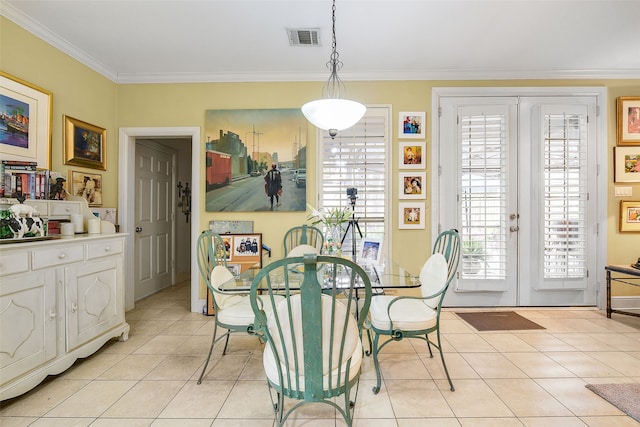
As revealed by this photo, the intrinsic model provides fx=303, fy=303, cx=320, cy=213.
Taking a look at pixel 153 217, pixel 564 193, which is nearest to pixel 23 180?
pixel 153 217

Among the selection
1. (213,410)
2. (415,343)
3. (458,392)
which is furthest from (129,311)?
(458,392)

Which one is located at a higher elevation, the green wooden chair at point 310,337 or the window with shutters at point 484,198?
the window with shutters at point 484,198

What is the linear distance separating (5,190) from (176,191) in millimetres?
2901

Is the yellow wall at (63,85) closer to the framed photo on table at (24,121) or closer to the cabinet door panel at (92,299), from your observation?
the framed photo on table at (24,121)

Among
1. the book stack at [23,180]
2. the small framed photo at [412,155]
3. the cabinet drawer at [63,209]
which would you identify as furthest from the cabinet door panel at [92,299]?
the small framed photo at [412,155]

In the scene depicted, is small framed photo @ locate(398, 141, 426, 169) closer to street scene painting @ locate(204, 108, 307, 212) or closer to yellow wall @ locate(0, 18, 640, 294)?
yellow wall @ locate(0, 18, 640, 294)

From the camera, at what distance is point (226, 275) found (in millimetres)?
2312

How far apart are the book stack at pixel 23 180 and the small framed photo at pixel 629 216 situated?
596cm

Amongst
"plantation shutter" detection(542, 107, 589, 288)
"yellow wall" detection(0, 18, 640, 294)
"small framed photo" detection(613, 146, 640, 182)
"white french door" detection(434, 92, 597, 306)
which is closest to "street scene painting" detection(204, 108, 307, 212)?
"yellow wall" detection(0, 18, 640, 294)

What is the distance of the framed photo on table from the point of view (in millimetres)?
2354

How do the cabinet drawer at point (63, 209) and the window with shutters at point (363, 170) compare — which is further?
the window with shutters at point (363, 170)

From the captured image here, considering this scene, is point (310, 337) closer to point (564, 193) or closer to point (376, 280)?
point (376, 280)

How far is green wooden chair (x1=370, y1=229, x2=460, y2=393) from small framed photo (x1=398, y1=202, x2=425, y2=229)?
49.3 inches

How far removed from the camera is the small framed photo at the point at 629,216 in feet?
11.7
